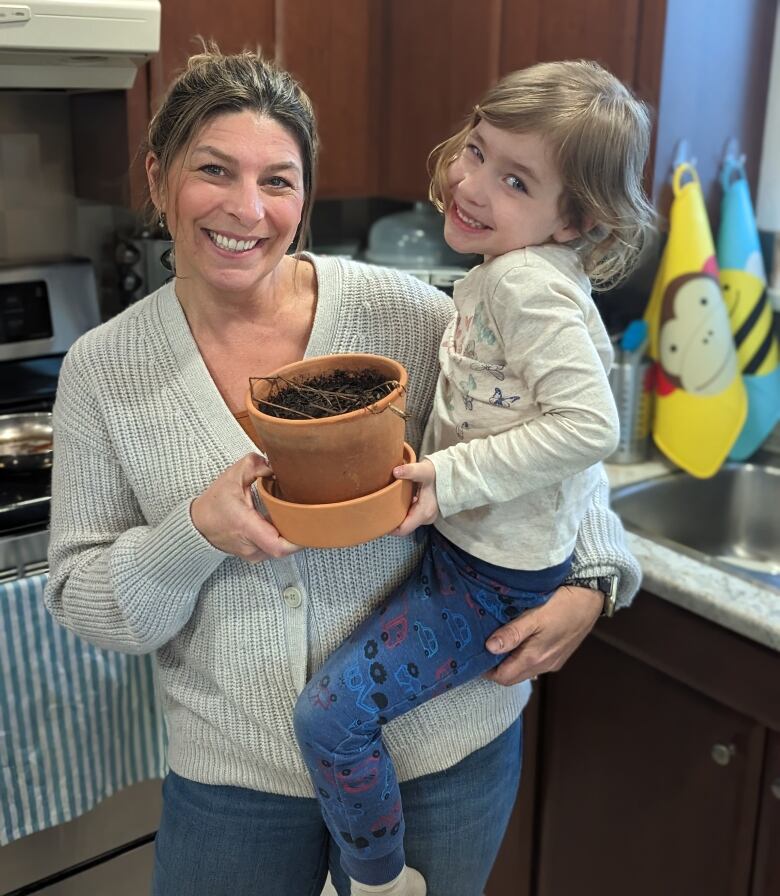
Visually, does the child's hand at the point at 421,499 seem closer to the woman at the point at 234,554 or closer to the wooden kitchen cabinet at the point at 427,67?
the woman at the point at 234,554

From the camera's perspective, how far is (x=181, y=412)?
3.25 ft

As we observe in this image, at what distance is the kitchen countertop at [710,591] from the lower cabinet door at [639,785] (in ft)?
0.47

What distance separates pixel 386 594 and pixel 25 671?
28.6 inches

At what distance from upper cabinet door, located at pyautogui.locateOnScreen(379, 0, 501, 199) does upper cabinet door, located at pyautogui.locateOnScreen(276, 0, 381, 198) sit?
0.03 meters

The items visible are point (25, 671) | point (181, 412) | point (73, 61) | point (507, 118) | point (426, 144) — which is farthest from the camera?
point (426, 144)

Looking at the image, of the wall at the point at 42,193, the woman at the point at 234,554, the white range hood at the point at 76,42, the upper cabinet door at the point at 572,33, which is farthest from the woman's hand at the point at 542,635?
the wall at the point at 42,193

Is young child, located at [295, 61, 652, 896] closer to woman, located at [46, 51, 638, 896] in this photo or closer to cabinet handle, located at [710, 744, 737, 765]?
woman, located at [46, 51, 638, 896]

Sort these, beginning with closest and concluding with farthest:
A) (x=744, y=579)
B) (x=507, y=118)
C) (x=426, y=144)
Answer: (x=507, y=118) < (x=744, y=579) < (x=426, y=144)

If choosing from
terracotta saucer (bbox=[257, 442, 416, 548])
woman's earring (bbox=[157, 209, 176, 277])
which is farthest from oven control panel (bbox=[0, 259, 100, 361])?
terracotta saucer (bbox=[257, 442, 416, 548])

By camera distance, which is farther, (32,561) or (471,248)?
(32,561)

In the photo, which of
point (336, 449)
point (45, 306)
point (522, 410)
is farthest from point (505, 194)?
point (45, 306)

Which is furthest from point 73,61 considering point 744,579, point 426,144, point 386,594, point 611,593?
point 744,579

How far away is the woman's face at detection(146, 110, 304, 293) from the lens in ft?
3.02

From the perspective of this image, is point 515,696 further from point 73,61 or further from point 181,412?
point 73,61
